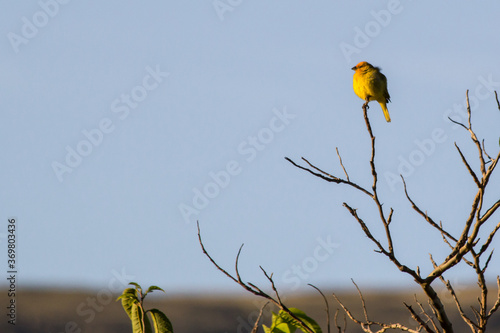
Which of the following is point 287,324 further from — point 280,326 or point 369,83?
point 369,83

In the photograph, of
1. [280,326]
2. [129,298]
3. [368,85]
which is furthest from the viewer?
[368,85]

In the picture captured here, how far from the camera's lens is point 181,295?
40.1 m

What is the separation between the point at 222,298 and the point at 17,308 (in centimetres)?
962

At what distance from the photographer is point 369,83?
28.8 ft

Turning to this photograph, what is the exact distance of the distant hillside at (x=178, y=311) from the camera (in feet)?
108

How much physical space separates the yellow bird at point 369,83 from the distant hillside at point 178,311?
74.6 feet

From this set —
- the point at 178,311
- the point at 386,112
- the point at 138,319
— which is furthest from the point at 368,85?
the point at 178,311

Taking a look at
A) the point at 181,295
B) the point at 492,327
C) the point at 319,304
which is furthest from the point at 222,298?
the point at 492,327

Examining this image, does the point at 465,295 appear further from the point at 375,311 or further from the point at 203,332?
the point at 203,332

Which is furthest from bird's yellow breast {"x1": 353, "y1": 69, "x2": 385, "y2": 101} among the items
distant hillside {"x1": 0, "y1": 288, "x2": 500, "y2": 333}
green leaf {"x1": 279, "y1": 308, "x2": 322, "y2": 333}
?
distant hillside {"x1": 0, "y1": 288, "x2": 500, "y2": 333}

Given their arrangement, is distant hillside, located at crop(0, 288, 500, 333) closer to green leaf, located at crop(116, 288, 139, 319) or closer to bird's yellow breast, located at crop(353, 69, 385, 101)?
bird's yellow breast, located at crop(353, 69, 385, 101)

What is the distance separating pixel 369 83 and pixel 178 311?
28.5 meters

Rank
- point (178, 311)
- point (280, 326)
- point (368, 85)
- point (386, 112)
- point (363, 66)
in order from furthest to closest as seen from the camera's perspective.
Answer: point (178, 311), point (386, 112), point (363, 66), point (368, 85), point (280, 326)

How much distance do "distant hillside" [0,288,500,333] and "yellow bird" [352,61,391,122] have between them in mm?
22730
